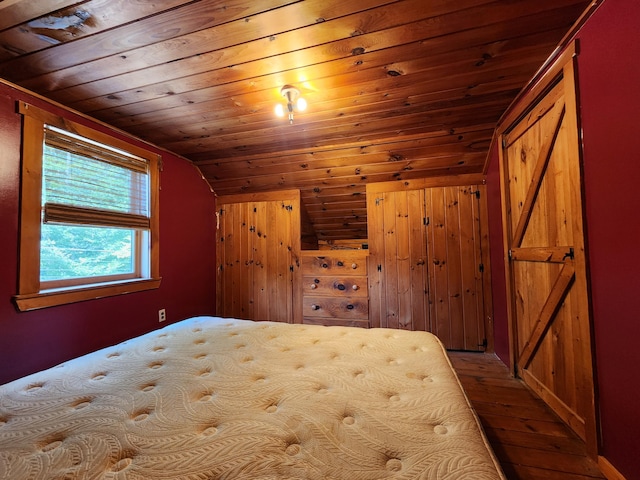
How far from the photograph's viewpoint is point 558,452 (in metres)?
1.37

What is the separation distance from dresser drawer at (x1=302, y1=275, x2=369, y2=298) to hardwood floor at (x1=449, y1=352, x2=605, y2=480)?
126cm

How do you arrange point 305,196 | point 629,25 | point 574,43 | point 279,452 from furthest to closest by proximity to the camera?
point 305,196 → point 574,43 → point 629,25 → point 279,452

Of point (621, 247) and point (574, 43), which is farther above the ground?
point (574, 43)

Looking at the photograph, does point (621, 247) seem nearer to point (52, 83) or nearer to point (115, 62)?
point (115, 62)

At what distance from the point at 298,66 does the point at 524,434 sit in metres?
2.53

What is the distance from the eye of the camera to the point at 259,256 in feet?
11.1

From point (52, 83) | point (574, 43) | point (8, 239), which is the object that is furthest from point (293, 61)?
point (8, 239)

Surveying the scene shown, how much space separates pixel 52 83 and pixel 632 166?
317 cm

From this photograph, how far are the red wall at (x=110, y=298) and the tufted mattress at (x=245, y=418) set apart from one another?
95 cm

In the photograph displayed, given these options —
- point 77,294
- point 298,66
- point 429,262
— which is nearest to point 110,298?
point 77,294

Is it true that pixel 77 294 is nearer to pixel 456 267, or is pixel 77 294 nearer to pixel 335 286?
pixel 335 286

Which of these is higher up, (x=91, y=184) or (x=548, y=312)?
(x=91, y=184)

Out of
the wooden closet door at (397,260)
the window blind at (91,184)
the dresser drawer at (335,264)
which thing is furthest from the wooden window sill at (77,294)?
the wooden closet door at (397,260)

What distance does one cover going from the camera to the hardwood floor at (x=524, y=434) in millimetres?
1267
